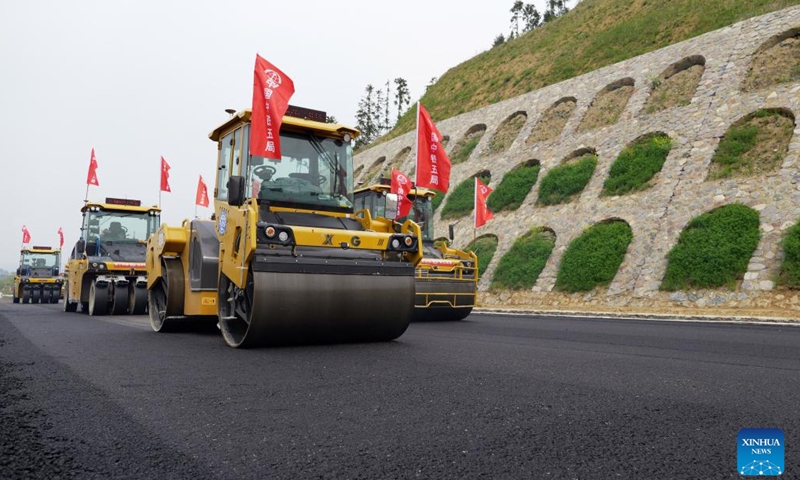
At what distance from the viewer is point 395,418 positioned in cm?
338

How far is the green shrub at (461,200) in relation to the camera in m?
25.3


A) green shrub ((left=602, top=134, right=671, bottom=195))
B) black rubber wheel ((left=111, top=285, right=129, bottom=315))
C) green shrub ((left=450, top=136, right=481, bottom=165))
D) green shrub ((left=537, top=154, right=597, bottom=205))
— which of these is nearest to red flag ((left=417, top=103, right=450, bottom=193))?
green shrub ((left=537, top=154, right=597, bottom=205))

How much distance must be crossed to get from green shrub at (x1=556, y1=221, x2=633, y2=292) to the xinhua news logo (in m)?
14.7

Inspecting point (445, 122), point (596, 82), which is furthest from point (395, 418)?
point (445, 122)

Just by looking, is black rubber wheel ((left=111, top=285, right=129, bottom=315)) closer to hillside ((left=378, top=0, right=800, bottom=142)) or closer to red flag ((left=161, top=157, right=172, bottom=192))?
red flag ((left=161, top=157, right=172, bottom=192))

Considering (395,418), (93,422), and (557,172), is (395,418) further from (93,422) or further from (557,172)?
(557,172)

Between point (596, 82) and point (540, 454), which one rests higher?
point (596, 82)

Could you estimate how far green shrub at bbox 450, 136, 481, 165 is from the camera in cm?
2938

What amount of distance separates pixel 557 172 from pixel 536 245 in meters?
3.80

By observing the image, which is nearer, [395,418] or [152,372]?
[395,418]

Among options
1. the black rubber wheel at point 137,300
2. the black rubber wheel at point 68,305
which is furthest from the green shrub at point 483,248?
the black rubber wheel at point 68,305

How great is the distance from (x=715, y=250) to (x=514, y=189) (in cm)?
968

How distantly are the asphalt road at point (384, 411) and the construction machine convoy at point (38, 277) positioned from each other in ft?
84.7

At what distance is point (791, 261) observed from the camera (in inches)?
523
